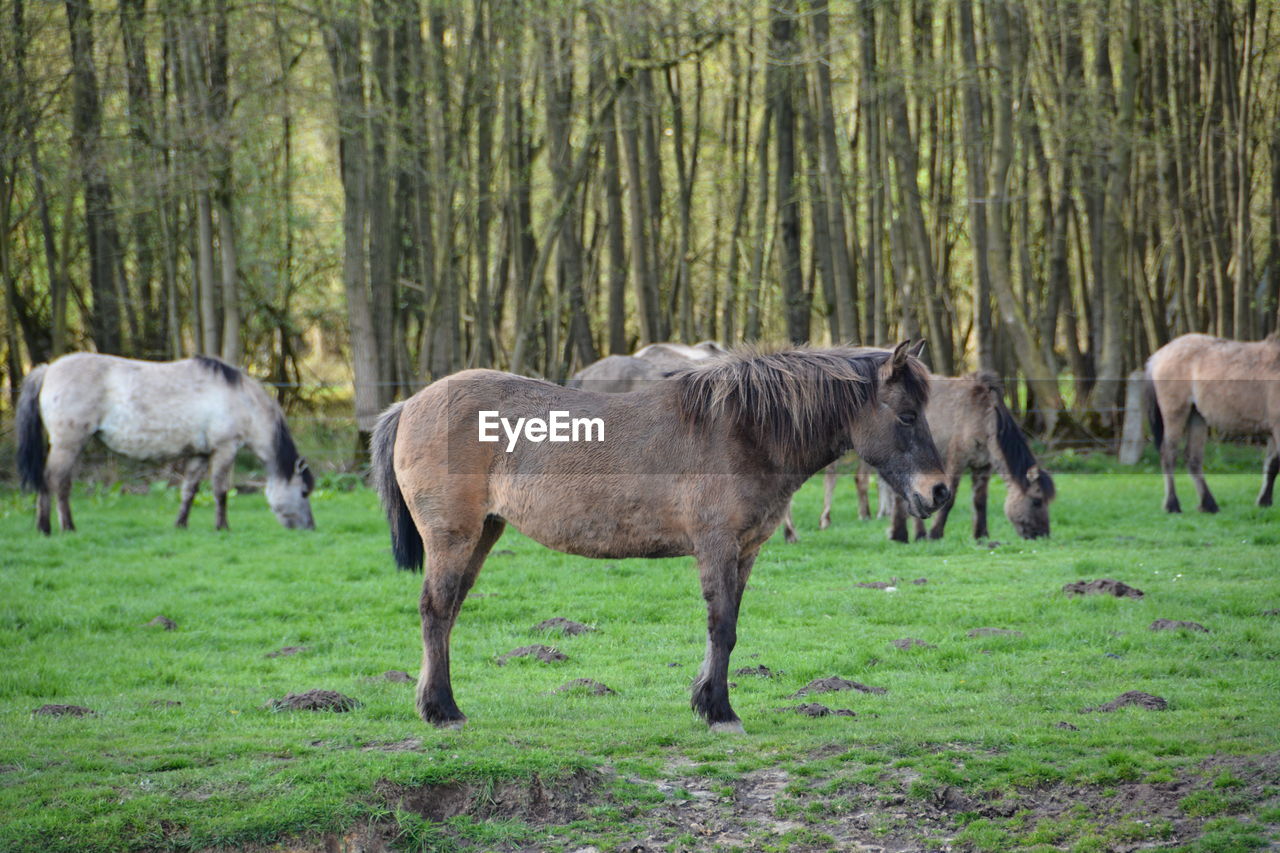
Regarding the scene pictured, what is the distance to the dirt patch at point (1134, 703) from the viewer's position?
20.7 ft

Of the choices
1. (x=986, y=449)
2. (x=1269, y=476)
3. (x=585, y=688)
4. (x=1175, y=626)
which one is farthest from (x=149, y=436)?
(x=1269, y=476)

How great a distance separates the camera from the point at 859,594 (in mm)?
9672

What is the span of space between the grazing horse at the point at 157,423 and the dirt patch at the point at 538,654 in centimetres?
695

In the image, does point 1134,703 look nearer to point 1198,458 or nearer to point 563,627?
point 563,627

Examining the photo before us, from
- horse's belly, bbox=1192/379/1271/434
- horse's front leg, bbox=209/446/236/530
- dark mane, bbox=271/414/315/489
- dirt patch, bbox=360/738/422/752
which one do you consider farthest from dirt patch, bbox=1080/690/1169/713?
horse's front leg, bbox=209/446/236/530

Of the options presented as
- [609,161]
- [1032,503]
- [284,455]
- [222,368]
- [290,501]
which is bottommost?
[1032,503]

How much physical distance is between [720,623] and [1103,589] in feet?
15.3

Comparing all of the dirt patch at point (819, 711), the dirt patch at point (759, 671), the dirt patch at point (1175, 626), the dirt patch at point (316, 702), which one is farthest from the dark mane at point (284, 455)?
the dirt patch at point (1175, 626)

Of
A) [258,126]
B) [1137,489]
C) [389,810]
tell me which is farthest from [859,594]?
[258,126]

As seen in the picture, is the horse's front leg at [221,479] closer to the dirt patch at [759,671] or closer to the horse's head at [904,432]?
the dirt patch at [759,671]

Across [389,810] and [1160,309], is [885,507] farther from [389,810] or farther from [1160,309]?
[1160,309]

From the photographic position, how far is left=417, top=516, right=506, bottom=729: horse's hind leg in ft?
20.1

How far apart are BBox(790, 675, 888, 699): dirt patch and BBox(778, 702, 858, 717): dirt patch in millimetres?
453

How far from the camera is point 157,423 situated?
13656 millimetres
